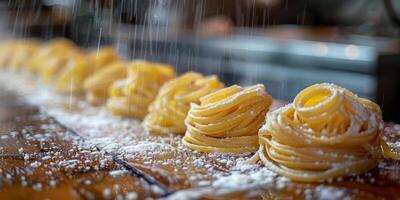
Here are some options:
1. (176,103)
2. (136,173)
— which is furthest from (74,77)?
(136,173)

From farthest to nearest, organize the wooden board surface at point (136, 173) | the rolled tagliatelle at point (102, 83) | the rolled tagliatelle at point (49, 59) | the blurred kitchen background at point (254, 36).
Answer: the blurred kitchen background at point (254, 36), the rolled tagliatelle at point (49, 59), the rolled tagliatelle at point (102, 83), the wooden board surface at point (136, 173)

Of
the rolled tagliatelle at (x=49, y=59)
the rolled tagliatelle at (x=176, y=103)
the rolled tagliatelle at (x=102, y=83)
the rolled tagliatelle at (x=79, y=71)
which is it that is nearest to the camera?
the rolled tagliatelle at (x=176, y=103)

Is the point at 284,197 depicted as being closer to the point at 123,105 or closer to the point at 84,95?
the point at 123,105

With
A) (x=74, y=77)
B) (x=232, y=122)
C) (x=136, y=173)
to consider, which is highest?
(x=232, y=122)

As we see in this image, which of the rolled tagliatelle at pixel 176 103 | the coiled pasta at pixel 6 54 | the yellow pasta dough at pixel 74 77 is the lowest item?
the coiled pasta at pixel 6 54

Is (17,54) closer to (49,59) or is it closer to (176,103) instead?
(49,59)

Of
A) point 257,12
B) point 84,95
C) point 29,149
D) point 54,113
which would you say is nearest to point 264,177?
point 29,149

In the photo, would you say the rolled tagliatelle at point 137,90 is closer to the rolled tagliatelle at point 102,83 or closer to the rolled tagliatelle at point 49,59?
the rolled tagliatelle at point 102,83

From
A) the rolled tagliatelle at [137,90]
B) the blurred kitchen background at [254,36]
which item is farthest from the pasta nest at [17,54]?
the rolled tagliatelle at [137,90]
